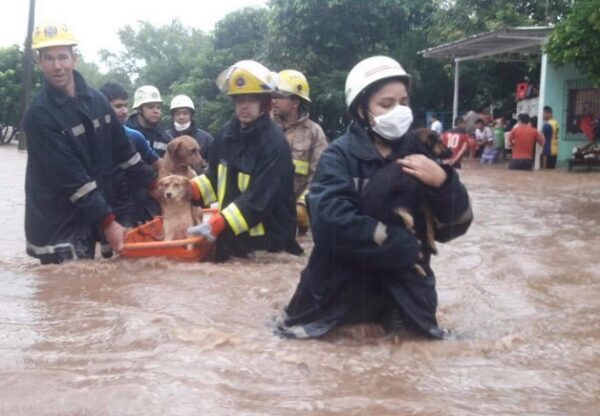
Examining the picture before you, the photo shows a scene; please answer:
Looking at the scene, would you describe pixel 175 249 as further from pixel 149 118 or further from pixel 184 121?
pixel 184 121

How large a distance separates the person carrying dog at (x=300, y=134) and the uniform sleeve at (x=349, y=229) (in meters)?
3.77

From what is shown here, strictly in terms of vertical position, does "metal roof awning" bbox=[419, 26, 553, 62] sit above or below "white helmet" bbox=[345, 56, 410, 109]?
above

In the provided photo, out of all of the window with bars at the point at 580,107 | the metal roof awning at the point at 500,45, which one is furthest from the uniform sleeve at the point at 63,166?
the window with bars at the point at 580,107

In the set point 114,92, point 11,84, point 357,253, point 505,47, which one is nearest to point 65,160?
point 114,92

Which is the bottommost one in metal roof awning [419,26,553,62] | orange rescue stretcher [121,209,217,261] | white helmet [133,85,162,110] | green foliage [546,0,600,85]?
orange rescue stretcher [121,209,217,261]

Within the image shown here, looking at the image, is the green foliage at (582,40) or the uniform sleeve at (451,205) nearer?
the uniform sleeve at (451,205)

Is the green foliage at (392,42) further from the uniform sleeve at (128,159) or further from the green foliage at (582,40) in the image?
the uniform sleeve at (128,159)

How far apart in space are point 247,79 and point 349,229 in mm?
2479

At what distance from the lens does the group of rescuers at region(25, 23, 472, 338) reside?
12.9 feet

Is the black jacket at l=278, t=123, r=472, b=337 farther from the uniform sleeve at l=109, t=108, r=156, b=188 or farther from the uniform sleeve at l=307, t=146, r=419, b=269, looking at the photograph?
the uniform sleeve at l=109, t=108, r=156, b=188

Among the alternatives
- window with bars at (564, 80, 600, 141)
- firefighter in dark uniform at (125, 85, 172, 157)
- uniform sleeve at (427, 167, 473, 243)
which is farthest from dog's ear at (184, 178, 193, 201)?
window with bars at (564, 80, 600, 141)

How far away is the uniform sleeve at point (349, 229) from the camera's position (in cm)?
383

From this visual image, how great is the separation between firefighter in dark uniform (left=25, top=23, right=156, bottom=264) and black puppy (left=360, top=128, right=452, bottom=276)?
279 centimetres

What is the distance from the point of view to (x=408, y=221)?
3875mm
